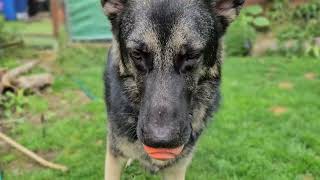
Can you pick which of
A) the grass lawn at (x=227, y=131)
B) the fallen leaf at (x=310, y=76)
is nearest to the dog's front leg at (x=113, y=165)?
the grass lawn at (x=227, y=131)

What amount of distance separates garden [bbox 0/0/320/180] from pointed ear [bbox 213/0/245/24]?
157cm

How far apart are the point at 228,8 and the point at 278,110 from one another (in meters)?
3.06

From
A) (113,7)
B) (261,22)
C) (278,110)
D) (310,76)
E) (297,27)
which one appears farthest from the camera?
(261,22)

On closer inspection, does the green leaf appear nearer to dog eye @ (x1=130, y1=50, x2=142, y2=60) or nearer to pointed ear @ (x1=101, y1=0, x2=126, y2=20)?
pointed ear @ (x1=101, y1=0, x2=126, y2=20)

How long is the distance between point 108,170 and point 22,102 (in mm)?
2750

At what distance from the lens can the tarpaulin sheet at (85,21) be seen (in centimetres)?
881

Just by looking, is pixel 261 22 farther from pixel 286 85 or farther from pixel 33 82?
pixel 33 82

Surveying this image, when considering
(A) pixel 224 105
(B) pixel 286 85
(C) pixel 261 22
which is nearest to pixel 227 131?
(A) pixel 224 105

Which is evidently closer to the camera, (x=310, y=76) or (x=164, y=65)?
(x=164, y=65)

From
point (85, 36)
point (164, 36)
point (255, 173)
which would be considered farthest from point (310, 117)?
point (85, 36)

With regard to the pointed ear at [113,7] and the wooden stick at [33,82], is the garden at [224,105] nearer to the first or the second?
the wooden stick at [33,82]

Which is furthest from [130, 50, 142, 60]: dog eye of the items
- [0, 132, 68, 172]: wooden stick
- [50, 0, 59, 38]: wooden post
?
[50, 0, 59, 38]: wooden post

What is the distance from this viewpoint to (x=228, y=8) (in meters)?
3.12

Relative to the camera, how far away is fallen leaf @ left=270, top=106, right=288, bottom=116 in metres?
5.79
